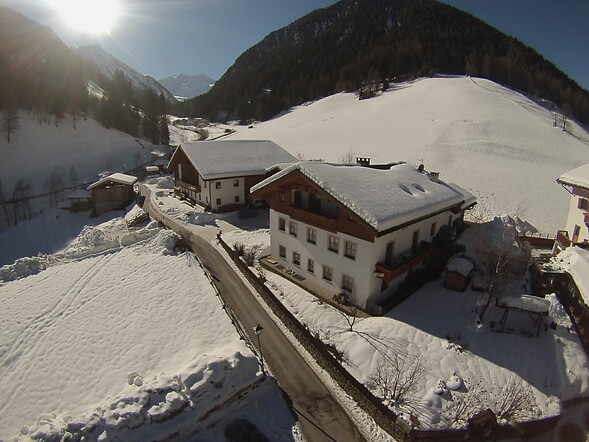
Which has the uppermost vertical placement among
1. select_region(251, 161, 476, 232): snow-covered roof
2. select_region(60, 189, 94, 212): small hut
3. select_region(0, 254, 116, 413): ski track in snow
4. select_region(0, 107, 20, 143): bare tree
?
select_region(0, 107, 20, 143): bare tree

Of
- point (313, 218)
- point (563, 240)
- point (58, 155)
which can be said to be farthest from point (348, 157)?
point (58, 155)

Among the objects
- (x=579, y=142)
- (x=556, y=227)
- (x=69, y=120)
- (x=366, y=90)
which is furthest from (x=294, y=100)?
(x=556, y=227)

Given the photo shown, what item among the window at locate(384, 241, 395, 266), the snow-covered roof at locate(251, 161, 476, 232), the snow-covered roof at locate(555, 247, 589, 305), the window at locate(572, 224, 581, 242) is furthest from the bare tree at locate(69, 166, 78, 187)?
the window at locate(572, 224, 581, 242)

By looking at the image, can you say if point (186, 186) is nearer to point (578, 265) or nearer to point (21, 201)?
point (21, 201)

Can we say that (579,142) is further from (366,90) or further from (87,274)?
(87,274)

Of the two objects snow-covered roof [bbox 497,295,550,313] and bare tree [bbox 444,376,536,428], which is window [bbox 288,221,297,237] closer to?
snow-covered roof [bbox 497,295,550,313]

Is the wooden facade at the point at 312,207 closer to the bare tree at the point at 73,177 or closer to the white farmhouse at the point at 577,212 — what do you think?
the white farmhouse at the point at 577,212

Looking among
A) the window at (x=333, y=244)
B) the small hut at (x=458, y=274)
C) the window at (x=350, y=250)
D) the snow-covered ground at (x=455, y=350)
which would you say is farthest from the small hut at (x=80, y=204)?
the small hut at (x=458, y=274)
